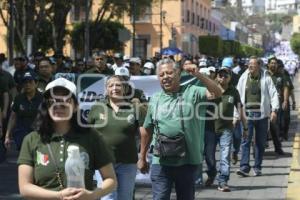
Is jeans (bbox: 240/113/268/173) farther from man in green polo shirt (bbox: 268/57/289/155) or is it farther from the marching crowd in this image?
man in green polo shirt (bbox: 268/57/289/155)

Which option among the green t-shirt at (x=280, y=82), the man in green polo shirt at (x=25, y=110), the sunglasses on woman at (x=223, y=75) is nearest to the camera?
the man in green polo shirt at (x=25, y=110)

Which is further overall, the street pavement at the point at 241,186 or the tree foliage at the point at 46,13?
the tree foliage at the point at 46,13

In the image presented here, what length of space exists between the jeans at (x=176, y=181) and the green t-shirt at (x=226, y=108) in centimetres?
377

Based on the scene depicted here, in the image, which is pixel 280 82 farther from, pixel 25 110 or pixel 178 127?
pixel 178 127

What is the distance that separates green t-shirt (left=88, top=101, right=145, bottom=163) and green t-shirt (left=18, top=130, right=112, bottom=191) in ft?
7.24

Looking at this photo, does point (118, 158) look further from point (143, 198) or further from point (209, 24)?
point (209, 24)

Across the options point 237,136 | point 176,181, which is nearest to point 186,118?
point 176,181

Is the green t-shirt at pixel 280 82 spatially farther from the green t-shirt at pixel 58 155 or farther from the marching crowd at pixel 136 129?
the green t-shirt at pixel 58 155

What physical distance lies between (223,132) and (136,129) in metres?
3.37

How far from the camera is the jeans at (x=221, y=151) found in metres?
9.84

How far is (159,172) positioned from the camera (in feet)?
20.8

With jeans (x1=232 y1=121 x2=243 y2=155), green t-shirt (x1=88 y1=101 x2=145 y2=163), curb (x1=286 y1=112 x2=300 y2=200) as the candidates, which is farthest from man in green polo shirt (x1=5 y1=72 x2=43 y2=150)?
curb (x1=286 y1=112 x2=300 y2=200)

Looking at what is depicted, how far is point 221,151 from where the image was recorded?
32.6ft

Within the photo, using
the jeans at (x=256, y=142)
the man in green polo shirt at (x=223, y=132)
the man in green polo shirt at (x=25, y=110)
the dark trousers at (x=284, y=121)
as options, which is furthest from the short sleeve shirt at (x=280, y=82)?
the man in green polo shirt at (x=25, y=110)
